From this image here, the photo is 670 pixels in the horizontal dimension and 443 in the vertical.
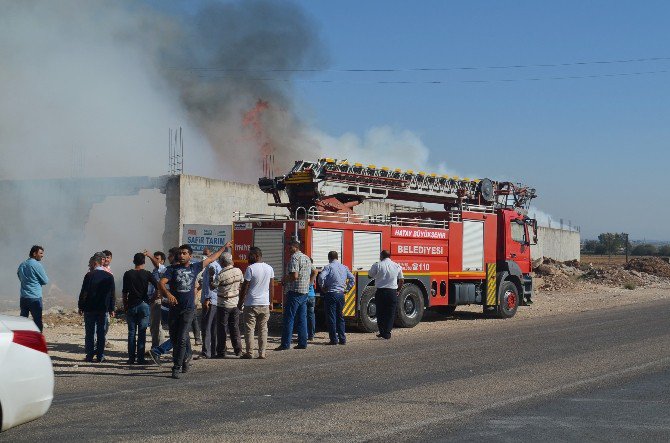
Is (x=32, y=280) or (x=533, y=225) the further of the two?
(x=533, y=225)

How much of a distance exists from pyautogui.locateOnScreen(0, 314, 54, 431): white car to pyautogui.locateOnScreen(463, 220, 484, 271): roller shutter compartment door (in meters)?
14.2

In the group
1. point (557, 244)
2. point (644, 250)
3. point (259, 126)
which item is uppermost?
point (259, 126)

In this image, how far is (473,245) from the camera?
66.7 feet

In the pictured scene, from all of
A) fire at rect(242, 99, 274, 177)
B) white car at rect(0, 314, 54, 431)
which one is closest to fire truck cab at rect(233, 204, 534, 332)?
white car at rect(0, 314, 54, 431)

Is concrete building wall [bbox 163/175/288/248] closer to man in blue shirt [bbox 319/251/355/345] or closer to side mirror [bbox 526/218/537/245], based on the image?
side mirror [bbox 526/218/537/245]

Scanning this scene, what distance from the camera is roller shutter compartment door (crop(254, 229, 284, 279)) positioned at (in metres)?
16.4

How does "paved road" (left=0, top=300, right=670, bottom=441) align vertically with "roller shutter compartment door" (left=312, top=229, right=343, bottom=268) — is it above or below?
below

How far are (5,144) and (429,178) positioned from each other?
19265mm

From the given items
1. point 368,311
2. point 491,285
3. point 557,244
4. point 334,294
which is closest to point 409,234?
point 368,311

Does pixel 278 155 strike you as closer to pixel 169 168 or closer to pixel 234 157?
pixel 234 157

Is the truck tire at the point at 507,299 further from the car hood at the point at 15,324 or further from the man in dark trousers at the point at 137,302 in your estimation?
the car hood at the point at 15,324

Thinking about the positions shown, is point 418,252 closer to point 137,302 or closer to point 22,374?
point 137,302

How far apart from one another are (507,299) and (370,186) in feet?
16.7

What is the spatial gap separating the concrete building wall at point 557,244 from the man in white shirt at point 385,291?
33924mm
